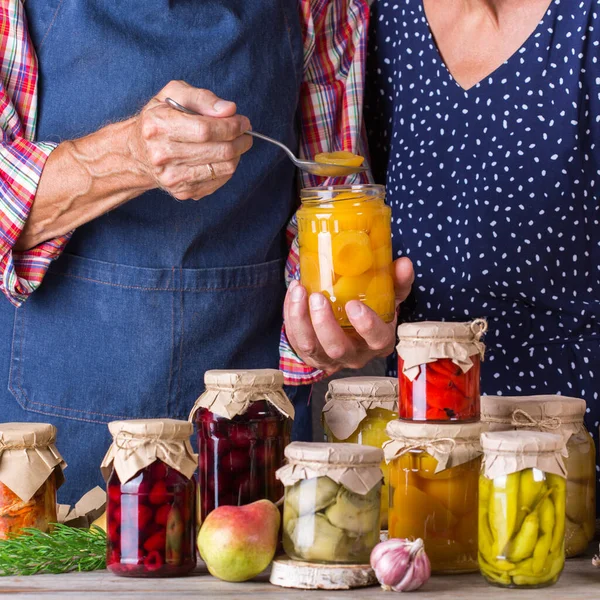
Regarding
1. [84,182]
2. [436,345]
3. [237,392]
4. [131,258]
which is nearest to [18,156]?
[84,182]

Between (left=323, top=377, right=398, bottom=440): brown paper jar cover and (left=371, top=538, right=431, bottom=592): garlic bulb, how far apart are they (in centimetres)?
26

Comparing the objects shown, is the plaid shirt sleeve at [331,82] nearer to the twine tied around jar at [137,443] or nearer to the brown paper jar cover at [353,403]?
the brown paper jar cover at [353,403]

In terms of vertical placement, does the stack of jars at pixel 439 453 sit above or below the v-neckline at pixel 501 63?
below

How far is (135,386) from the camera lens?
167 centimetres

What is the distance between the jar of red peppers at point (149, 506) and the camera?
0.98 m

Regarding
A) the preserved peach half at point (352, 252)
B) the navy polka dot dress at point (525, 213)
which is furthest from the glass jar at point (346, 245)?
the navy polka dot dress at point (525, 213)

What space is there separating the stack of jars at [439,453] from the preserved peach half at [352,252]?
0.23 metres

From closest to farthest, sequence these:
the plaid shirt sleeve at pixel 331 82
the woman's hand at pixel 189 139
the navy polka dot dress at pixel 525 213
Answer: the woman's hand at pixel 189 139 → the navy polka dot dress at pixel 525 213 → the plaid shirt sleeve at pixel 331 82

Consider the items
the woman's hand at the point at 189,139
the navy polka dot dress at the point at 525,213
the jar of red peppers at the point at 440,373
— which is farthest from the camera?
the navy polka dot dress at the point at 525,213

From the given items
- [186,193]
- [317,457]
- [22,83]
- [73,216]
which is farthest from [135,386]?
[317,457]

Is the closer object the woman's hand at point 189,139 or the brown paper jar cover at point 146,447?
the brown paper jar cover at point 146,447

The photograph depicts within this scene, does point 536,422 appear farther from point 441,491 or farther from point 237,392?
point 237,392

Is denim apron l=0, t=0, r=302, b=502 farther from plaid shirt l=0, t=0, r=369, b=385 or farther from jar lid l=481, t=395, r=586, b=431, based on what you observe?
jar lid l=481, t=395, r=586, b=431

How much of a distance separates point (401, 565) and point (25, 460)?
1.54 ft
